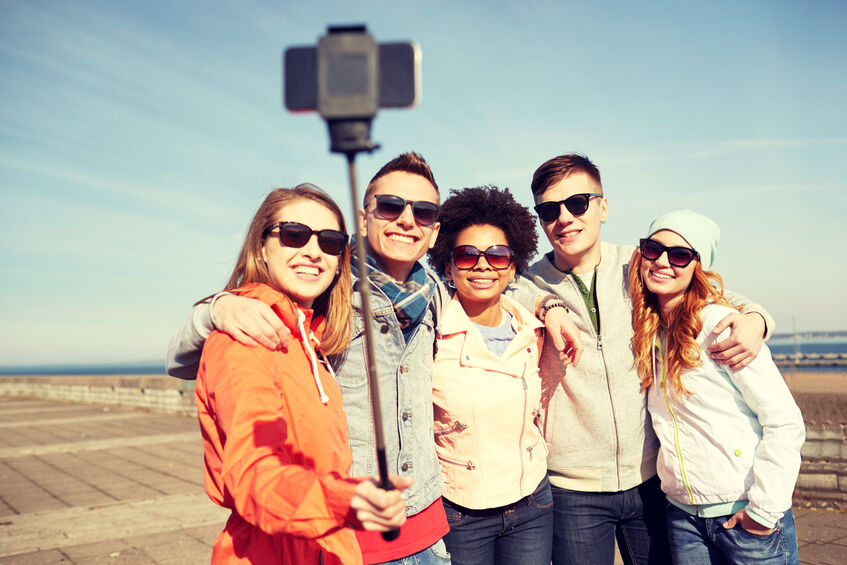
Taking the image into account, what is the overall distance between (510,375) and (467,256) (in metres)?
0.55

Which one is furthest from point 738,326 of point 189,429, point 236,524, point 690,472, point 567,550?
point 189,429

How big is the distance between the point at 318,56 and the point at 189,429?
11.4 meters

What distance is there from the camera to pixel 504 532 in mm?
2420

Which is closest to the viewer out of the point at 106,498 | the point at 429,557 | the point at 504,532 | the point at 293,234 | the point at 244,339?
the point at 244,339

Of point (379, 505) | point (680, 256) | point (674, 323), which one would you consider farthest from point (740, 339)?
point (379, 505)

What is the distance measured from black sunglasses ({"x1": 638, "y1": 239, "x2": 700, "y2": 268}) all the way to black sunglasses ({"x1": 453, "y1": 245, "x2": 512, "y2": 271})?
60cm

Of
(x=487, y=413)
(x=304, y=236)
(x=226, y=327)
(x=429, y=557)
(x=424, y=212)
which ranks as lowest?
(x=429, y=557)

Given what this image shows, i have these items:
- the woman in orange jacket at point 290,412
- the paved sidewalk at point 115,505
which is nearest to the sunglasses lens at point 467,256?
the woman in orange jacket at point 290,412

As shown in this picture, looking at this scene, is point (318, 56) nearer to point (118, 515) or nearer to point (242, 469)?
point (242, 469)

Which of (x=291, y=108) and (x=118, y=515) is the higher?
(x=291, y=108)

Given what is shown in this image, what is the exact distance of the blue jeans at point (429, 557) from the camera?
1962mm

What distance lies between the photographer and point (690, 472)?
233 centimetres

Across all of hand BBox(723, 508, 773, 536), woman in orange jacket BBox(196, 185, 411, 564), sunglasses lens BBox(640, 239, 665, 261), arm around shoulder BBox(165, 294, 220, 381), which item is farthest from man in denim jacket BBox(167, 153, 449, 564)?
hand BBox(723, 508, 773, 536)

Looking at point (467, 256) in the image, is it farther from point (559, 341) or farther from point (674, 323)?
point (674, 323)
